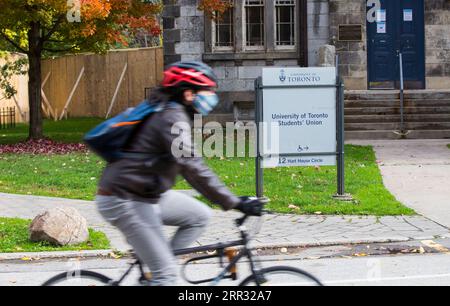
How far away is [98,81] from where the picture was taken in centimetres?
3491

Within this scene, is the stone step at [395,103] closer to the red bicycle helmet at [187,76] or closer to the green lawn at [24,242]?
the green lawn at [24,242]

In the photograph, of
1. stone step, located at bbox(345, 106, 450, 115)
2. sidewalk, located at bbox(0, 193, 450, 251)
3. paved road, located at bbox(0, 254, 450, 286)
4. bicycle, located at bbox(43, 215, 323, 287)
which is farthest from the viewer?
stone step, located at bbox(345, 106, 450, 115)

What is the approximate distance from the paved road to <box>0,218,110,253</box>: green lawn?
1.41 feet

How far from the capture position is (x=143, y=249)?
509 centimetres

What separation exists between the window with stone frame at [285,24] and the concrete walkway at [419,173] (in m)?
4.83

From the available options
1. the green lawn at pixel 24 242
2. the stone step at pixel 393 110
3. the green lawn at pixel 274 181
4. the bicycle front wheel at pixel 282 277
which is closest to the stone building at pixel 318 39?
the stone step at pixel 393 110

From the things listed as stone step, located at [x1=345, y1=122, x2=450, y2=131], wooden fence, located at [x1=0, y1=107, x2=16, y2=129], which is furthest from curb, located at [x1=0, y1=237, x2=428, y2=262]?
wooden fence, located at [x1=0, y1=107, x2=16, y2=129]

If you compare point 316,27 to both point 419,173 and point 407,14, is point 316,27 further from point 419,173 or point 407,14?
point 419,173

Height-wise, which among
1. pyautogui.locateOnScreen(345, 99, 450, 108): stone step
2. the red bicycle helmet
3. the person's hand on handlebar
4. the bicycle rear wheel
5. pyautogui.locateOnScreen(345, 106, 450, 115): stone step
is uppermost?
the red bicycle helmet

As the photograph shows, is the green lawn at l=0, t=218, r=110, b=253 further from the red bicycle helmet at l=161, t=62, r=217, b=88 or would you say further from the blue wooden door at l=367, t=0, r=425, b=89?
the blue wooden door at l=367, t=0, r=425, b=89

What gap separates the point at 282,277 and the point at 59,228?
494cm

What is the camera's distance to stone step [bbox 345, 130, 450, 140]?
69.0 feet
